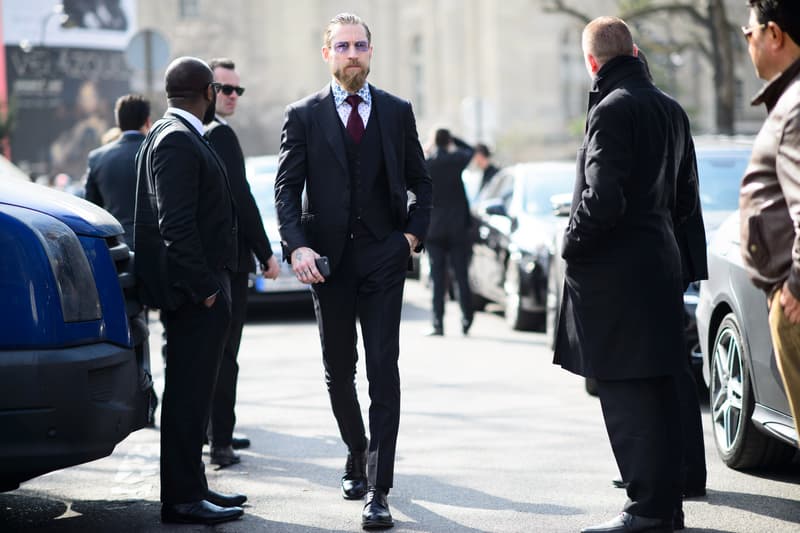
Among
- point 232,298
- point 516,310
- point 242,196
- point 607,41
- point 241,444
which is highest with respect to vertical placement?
point 607,41

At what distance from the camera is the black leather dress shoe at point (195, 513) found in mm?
5715

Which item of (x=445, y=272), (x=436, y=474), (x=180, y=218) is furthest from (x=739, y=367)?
(x=445, y=272)

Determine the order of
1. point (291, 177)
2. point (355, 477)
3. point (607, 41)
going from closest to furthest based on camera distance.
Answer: point (607, 41)
point (291, 177)
point (355, 477)

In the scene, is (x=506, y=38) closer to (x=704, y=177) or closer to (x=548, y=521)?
(x=704, y=177)

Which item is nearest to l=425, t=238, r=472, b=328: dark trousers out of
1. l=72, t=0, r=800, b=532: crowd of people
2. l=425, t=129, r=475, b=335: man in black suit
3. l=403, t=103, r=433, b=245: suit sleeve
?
l=425, t=129, r=475, b=335: man in black suit

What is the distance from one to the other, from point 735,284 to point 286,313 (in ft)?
34.0

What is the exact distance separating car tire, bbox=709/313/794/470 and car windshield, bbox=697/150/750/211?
3291 millimetres

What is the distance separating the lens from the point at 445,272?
13.8 metres

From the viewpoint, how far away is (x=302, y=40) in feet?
266

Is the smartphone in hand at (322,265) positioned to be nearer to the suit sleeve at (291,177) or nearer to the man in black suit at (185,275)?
the suit sleeve at (291,177)

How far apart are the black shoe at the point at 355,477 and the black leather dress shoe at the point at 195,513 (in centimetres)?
64

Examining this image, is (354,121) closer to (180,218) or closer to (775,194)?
(180,218)

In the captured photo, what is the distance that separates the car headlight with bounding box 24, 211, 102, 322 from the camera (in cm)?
500

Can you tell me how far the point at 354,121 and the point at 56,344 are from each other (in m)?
1.73
